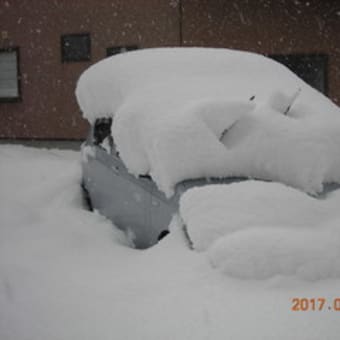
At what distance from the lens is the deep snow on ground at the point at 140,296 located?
8.60ft

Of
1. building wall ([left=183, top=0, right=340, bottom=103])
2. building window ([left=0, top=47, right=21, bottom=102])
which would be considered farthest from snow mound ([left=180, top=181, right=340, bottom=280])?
building window ([left=0, top=47, right=21, bottom=102])

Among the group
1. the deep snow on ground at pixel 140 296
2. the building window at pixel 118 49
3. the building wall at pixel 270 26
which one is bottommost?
the deep snow on ground at pixel 140 296

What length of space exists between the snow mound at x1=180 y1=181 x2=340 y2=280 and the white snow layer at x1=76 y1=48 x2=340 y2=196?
285mm

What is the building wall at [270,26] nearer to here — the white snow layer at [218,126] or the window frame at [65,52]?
the window frame at [65,52]

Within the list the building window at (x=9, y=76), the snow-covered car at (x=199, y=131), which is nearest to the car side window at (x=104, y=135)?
the snow-covered car at (x=199, y=131)

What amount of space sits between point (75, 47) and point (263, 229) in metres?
10.1

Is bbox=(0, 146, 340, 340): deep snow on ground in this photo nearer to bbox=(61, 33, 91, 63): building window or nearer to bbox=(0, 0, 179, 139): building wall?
bbox=(0, 0, 179, 139): building wall

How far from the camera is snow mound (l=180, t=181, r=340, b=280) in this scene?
297 centimetres

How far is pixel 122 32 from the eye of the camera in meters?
11.9

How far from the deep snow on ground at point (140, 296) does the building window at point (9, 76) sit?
31.8 feet

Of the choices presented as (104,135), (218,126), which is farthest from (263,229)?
(104,135)
